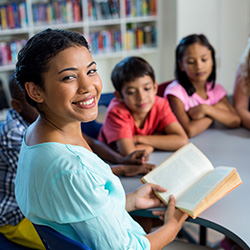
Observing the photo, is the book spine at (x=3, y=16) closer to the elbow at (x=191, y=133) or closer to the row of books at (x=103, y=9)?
the row of books at (x=103, y=9)

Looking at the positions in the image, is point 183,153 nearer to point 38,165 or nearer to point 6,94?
point 38,165

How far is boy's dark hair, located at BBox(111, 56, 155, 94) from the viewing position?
5.49 ft

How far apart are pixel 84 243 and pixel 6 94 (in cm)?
351

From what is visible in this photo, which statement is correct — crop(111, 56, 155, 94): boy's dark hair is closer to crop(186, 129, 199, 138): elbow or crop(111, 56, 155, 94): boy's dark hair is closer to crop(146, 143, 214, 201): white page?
crop(186, 129, 199, 138): elbow

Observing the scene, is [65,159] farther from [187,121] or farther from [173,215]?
[187,121]

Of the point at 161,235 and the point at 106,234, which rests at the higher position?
the point at 106,234

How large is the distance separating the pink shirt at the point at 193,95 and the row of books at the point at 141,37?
8.68 ft

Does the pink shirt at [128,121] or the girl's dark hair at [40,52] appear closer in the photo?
the girl's dark hair at [40,52]

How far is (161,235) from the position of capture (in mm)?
1104

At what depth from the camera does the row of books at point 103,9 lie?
430cm

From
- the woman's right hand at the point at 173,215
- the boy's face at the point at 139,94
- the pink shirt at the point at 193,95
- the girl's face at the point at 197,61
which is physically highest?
the girl's face at the point at 197,61

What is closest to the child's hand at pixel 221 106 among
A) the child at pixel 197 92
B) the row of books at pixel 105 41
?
the child at pixel 197 92

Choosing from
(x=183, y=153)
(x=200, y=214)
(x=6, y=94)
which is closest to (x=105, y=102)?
(x=183, y=153)

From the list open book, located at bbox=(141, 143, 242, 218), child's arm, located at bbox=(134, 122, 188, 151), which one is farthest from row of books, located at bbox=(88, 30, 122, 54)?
open book, located at bbox=(141, 143, 242, 218)
